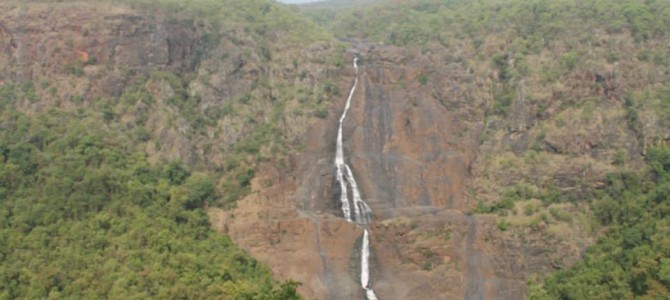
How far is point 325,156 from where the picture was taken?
47.9 metres

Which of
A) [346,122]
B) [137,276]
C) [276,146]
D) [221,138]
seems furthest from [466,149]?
[137,276]

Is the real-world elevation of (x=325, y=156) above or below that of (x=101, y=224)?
above

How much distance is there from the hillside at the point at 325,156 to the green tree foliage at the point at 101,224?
11 centimetres

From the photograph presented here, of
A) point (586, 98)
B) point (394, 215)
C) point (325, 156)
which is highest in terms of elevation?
point (586, 98)

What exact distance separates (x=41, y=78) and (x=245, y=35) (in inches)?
542

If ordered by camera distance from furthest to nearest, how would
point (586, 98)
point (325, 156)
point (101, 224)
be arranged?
point (586, 98) → point (325, 156) → point (101, 224)

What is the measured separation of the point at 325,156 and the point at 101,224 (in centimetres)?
1334

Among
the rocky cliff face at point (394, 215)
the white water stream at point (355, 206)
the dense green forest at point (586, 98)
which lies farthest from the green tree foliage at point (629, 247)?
the white water stream at point (355, 206)

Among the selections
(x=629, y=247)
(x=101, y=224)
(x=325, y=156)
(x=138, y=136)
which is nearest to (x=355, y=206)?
(x=325, y=156)

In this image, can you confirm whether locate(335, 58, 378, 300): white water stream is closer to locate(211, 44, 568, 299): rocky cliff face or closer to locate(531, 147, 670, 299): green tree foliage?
locate(211, 44, 568, 299): rocky cliff face

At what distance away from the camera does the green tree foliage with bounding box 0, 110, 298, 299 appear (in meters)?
37.4

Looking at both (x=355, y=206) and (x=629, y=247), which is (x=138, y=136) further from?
(x=629, y=247)

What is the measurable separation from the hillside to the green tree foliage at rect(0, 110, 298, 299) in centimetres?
11

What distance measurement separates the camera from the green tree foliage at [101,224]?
123 ft
